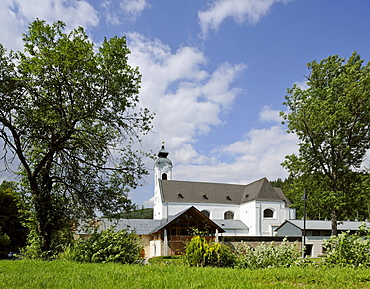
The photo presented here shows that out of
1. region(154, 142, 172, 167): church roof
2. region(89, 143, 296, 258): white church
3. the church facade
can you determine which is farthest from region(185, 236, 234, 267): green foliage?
region(154, 142, 172, 167): church roof

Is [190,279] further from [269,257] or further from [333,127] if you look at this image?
[333,127]

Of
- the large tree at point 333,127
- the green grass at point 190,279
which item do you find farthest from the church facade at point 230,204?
the green grass at point 190,279

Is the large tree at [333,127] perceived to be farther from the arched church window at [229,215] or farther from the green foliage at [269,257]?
the arched church window at [229,215]

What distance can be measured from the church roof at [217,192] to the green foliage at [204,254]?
40.2 m

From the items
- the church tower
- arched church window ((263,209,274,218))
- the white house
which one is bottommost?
the white house

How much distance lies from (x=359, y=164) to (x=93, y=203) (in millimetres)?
17329

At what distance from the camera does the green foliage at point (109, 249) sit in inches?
400

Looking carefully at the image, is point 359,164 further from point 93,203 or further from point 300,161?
point 93,203

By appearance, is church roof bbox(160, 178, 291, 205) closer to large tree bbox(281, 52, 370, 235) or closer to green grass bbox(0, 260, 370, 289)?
large tree bbox(281, 52, 370, 235)

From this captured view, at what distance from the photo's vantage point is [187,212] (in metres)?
30.5

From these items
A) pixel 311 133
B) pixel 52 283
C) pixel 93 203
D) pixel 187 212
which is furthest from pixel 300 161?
pixel 52 283

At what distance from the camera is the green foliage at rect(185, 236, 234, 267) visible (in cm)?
1032

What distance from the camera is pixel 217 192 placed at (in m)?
55.3

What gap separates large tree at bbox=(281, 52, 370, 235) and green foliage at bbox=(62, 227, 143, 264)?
46.4ft
